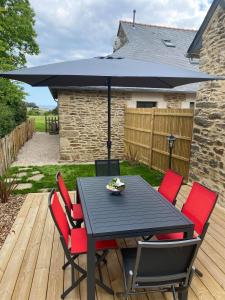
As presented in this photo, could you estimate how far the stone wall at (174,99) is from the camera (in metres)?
10.2

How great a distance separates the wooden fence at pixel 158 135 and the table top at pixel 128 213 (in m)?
3.54

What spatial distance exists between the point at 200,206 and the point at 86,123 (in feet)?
24.3

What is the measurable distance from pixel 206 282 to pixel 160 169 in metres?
5.17

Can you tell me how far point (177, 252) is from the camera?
1788 millimetres

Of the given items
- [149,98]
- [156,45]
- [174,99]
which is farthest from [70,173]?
[156,45]

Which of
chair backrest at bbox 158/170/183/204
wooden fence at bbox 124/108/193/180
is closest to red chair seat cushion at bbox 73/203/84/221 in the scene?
chair backrest at bbox 158/170/183/204

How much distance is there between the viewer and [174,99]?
1022 cm

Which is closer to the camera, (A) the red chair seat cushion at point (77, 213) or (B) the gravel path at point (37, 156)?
(A) the red chair seat cushion at point (77, 213)

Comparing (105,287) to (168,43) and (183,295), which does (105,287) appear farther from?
(168,43)

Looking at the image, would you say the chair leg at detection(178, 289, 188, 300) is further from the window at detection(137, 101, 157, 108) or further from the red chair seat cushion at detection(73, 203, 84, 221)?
the window at detection(137, 101, 157, 108)

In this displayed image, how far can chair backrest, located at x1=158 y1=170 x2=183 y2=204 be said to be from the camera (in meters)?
3.29

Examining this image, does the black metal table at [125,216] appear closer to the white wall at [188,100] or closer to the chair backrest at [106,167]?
the chair backrest at [106,167]

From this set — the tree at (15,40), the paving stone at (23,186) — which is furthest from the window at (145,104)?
the tree at (15,40)

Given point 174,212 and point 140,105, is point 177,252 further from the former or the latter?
point 140,105
